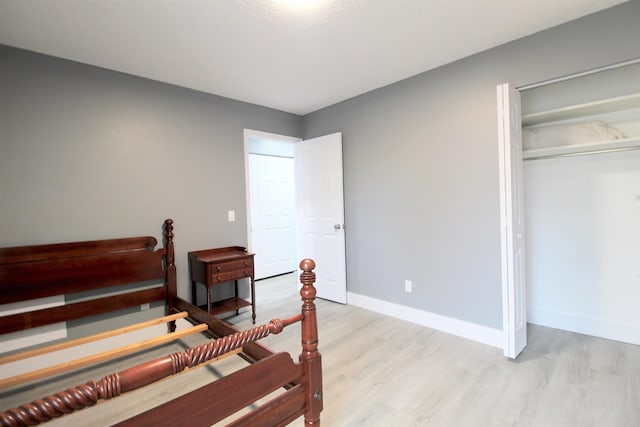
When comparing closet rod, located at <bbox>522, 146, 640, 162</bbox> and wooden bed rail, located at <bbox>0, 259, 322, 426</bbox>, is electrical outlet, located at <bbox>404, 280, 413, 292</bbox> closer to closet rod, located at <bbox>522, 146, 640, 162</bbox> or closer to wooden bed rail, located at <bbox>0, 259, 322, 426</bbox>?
closet rod, located at <bbox>522, 146, 640, 162</bbox>

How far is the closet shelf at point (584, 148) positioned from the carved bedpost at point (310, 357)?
2.50 meters

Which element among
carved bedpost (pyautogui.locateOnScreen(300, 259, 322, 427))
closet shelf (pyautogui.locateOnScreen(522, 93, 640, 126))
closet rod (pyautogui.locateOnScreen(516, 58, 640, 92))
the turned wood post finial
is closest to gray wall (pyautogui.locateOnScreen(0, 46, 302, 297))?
the turned wood post finial

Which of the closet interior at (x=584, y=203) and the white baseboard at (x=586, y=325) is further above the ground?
the closet interior at (x=584, y=203)

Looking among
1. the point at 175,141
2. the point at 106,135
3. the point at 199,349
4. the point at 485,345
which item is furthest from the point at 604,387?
the point at 106,135

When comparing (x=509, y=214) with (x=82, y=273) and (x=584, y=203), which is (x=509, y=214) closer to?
(x=584, y=203)

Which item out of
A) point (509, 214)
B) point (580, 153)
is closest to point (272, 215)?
point (509, 214)

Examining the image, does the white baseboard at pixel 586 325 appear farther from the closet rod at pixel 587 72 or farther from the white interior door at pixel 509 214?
the closet rod at pixel 587 72

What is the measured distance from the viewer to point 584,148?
256 centimetres

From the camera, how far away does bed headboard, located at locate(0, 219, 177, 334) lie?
2215 mm

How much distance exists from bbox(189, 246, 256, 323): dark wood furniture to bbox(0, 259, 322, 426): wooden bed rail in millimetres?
1787

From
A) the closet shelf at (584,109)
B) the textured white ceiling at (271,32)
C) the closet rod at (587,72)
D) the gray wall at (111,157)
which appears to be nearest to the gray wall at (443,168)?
the closet rod at (587,72)

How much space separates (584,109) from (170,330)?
416 centimetres

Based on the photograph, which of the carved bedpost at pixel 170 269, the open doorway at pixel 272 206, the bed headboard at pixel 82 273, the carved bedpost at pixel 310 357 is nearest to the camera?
the carved bedpost at pixel 310 357

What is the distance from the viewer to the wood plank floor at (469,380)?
178 cm
